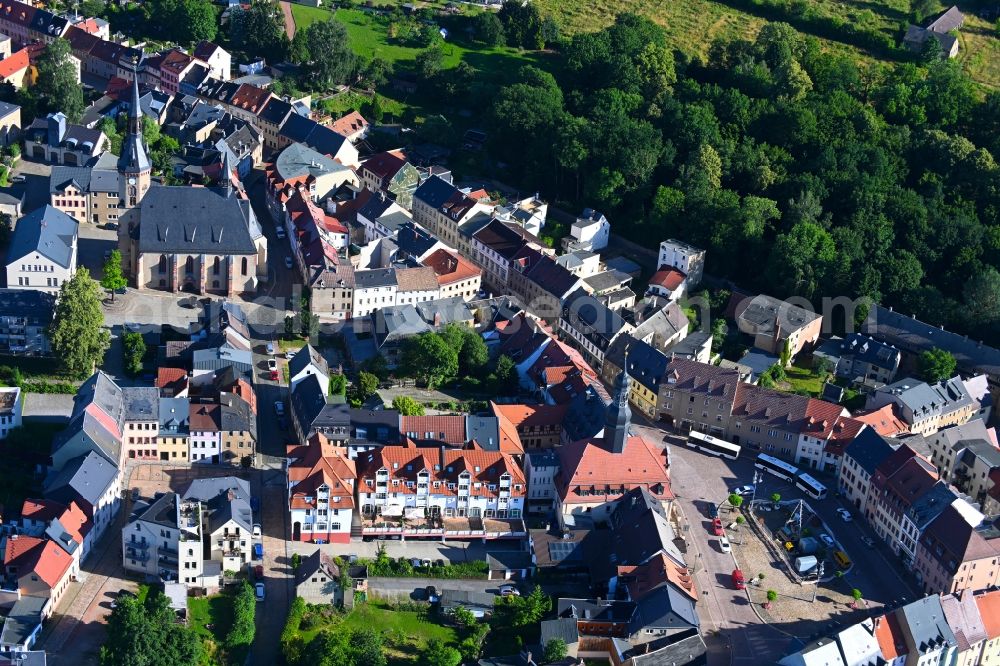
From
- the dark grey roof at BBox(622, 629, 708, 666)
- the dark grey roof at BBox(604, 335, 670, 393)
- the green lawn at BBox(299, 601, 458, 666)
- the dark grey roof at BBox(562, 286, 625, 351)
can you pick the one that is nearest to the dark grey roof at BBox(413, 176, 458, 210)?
the dark grey roof at BBox(562, 286, 625, 351)

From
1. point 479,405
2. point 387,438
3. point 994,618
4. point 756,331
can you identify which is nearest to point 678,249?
point 756,331

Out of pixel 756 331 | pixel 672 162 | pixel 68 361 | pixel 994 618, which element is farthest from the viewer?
pixel 672 162

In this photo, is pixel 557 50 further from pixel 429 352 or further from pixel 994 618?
pixel 994 618

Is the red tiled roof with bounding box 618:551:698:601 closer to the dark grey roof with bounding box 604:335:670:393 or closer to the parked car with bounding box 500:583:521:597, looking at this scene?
the parked car with bounding box 500:583:521:597

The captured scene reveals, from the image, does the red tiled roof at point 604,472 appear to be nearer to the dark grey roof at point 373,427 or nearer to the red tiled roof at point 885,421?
the dark grey roof at point 373,427

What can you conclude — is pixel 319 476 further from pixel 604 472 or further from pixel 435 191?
pixel 435 191

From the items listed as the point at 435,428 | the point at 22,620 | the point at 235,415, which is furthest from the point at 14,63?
the point at 22,620
